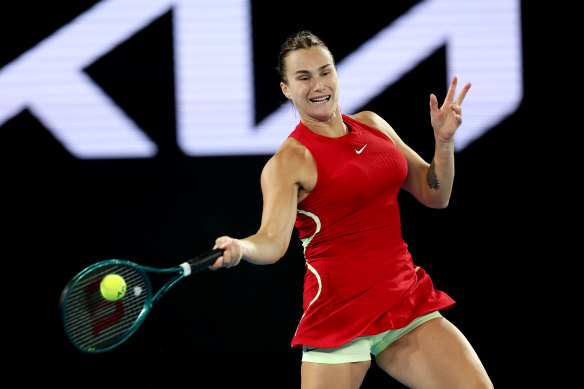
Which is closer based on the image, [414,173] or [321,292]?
[321,292]

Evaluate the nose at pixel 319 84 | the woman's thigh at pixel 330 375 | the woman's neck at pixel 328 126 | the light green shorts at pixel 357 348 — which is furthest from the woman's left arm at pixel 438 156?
the woman's thigh at pixel 330 375

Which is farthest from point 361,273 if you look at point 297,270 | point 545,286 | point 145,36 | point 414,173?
point 145,36

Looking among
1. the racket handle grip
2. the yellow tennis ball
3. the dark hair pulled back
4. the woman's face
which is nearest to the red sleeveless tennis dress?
the woman's face

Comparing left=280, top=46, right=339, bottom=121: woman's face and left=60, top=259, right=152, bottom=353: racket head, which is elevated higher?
left=280, top=46, right=339, bottom=121: woman's face

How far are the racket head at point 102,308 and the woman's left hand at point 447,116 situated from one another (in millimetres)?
1117

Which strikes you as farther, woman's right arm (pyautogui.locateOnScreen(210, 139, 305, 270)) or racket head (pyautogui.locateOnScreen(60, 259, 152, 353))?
woman's right arm (pyautogui.locateOnScreen(210, 139, 305, 270))

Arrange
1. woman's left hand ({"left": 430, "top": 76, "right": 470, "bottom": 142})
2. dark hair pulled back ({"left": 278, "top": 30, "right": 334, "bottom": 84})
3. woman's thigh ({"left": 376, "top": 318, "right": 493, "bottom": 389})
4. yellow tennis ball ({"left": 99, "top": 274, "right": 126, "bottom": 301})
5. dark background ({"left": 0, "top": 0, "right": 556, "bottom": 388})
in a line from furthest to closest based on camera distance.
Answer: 1. dark background ({"left": 0, "top": 0, "right": 556, "bottom": 388})
2. dark hair pulled back ({"left": 278, "top": 30, "right": 334, "bottom": 84})
3. woman's left hand ({"left": 430, "top": 76, "right": 470, "bottom": 142})
4. woman's thigh ({"left": 376, "top": 318, "right": 493, "bottom": 389})
5. yellow tennis ball ({"left": 99, "top": 274, "right": 126, "bottom": 301})

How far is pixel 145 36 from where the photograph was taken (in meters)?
3.76

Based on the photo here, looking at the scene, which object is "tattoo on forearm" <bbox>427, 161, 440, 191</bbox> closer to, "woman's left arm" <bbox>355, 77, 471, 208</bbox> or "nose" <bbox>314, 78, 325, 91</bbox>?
"woman's left arm" <bbox>355, 77, 471, 208</bbox>

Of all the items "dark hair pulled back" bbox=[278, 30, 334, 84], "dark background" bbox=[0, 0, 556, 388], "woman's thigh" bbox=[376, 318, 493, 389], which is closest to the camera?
"woman's thigh" bbox=[376, 318, 493, 389]

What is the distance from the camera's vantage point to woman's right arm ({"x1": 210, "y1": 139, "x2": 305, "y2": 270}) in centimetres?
212

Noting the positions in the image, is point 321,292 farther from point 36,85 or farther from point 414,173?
point 36,85

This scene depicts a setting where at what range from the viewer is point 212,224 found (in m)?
3.81

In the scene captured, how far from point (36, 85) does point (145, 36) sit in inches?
24.2
